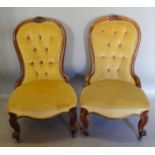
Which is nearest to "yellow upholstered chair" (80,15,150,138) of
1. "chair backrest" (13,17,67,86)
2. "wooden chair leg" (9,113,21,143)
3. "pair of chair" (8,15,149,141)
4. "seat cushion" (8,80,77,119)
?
"pair of chair" (8,15,149,141)

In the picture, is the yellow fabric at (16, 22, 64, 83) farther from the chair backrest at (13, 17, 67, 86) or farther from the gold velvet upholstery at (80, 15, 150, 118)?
the gold velvet upholstery at (80, 15, 150, 118)

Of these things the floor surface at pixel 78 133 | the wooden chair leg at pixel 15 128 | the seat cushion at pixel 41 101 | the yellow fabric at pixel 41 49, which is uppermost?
the yellow fabric at pixel 41 49

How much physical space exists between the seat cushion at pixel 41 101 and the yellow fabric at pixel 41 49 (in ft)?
0.44

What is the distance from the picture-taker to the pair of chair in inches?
64.1

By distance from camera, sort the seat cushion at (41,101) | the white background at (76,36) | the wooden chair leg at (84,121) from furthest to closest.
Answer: the white background at (76,36), the wooden chair leg at (84,121), the seat cushion at (41,101)

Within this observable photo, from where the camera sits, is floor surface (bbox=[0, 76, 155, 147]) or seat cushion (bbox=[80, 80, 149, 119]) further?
floor surface (bbox=[0, 76, 155, 147])

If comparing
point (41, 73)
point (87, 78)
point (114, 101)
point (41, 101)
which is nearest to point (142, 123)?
point (114, 101)

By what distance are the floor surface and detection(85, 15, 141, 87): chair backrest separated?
0.32 m

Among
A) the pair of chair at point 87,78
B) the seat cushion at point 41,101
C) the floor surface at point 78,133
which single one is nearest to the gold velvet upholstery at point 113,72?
the pair of chair at point 87,78

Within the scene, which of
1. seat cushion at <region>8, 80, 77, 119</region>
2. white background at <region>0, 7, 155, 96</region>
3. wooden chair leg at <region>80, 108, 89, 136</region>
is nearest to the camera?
seat cushion at <region>8, 80, 77, 119</region>

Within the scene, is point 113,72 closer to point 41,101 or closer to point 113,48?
point 113,48

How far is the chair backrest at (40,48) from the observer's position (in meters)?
1.79

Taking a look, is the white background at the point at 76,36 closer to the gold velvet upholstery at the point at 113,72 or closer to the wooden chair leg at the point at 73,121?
the gold velvet upholstery at the point at 113,72
